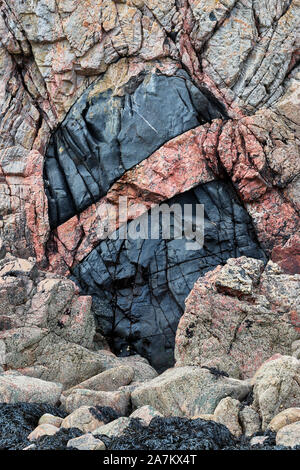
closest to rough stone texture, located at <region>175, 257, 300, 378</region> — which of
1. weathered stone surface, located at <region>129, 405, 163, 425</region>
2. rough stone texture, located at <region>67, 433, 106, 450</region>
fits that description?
weathered stone surface, located at <region>129, 405, 163, 425</region>

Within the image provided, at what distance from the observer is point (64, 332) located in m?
14.1

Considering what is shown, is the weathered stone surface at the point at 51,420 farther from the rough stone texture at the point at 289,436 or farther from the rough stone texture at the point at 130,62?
the rough stone texture at the point at 130,62

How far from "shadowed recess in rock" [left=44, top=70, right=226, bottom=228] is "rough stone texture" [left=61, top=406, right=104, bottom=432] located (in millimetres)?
7402

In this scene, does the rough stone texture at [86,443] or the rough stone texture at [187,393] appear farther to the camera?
the rough stone texture at [187,393]

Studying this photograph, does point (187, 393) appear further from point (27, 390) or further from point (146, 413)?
point (27, 390)

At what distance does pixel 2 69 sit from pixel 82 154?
11.6 ft

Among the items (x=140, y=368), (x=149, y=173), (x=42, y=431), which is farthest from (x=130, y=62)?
(x=42, y=431)

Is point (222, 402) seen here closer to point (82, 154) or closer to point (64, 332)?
point (64, 332)

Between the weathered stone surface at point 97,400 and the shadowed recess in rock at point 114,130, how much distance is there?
21.3 feet

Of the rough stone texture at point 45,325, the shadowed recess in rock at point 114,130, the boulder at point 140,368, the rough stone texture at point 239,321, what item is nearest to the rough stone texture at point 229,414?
the rough stone texture at point 239,321

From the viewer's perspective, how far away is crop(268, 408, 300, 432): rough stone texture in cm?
917

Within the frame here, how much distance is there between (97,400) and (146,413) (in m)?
1.20

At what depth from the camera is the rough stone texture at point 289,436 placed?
8.44m

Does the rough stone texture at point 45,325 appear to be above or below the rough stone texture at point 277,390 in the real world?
above
